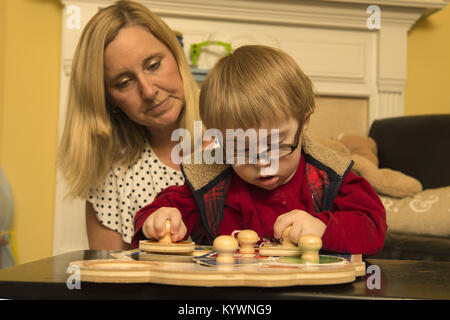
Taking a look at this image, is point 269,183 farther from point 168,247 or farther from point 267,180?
point 168,247

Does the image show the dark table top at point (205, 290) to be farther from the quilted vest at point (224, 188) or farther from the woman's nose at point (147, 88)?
the woman's nose at point (147, 88)

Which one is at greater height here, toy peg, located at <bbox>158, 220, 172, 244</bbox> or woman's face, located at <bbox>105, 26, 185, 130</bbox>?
woman's face, located at <bbox>105, 26, 185, 130</bbox>

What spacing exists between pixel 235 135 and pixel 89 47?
60 centimetres

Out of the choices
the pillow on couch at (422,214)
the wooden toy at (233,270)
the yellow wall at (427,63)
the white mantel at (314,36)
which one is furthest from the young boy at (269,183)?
the yellow wall at (427,63)

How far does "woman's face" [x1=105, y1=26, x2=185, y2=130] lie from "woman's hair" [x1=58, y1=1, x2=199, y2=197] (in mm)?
29

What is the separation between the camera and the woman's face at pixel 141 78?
4.15ft

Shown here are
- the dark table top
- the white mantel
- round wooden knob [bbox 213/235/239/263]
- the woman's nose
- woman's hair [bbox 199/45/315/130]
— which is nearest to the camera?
the dark table top

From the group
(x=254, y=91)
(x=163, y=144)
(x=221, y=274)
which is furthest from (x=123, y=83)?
(x=221, y=274)

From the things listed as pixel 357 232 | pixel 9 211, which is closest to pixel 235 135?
pixel 357 232

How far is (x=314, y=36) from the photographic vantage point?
92.2 inches

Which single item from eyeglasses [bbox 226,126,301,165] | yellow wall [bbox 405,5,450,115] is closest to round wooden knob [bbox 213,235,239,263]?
eyeglasses [bbox 226,126,301,165]

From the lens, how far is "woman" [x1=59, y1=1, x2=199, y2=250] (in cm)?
128

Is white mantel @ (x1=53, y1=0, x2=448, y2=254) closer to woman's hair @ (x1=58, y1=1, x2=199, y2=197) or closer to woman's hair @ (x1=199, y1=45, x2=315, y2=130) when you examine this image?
woman's hair @ (x1=58, y1=1, x2=199, y2=197)

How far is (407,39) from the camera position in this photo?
2438mm
